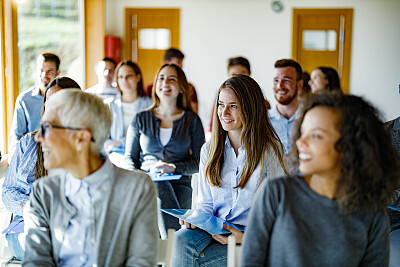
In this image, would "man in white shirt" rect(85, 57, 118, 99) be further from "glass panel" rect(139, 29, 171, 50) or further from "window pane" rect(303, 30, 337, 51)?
"window pane" rect(303, 30, 337, 51)

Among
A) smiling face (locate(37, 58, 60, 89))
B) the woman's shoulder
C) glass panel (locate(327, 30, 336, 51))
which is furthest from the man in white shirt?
glass panel (locate(327, 30, 336, 51))

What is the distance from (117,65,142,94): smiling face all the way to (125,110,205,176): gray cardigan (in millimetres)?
1212

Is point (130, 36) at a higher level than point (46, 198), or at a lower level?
higher

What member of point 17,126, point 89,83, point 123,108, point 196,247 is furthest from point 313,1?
point 196,247

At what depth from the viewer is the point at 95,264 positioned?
1.79m

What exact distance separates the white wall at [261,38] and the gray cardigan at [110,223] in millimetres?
6579

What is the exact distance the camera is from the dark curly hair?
1682 mm

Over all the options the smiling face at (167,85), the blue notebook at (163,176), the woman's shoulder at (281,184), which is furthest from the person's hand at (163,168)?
the woman's shoulder at (281,184)

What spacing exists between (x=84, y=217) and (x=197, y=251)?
759mm

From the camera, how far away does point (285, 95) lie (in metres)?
4.36

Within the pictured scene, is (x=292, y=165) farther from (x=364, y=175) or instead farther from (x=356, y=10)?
(x=356, y=10)

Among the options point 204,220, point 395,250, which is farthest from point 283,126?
point 204,220

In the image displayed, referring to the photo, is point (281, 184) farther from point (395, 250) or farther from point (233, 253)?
point (395, 250)

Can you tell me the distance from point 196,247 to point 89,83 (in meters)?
5.74
